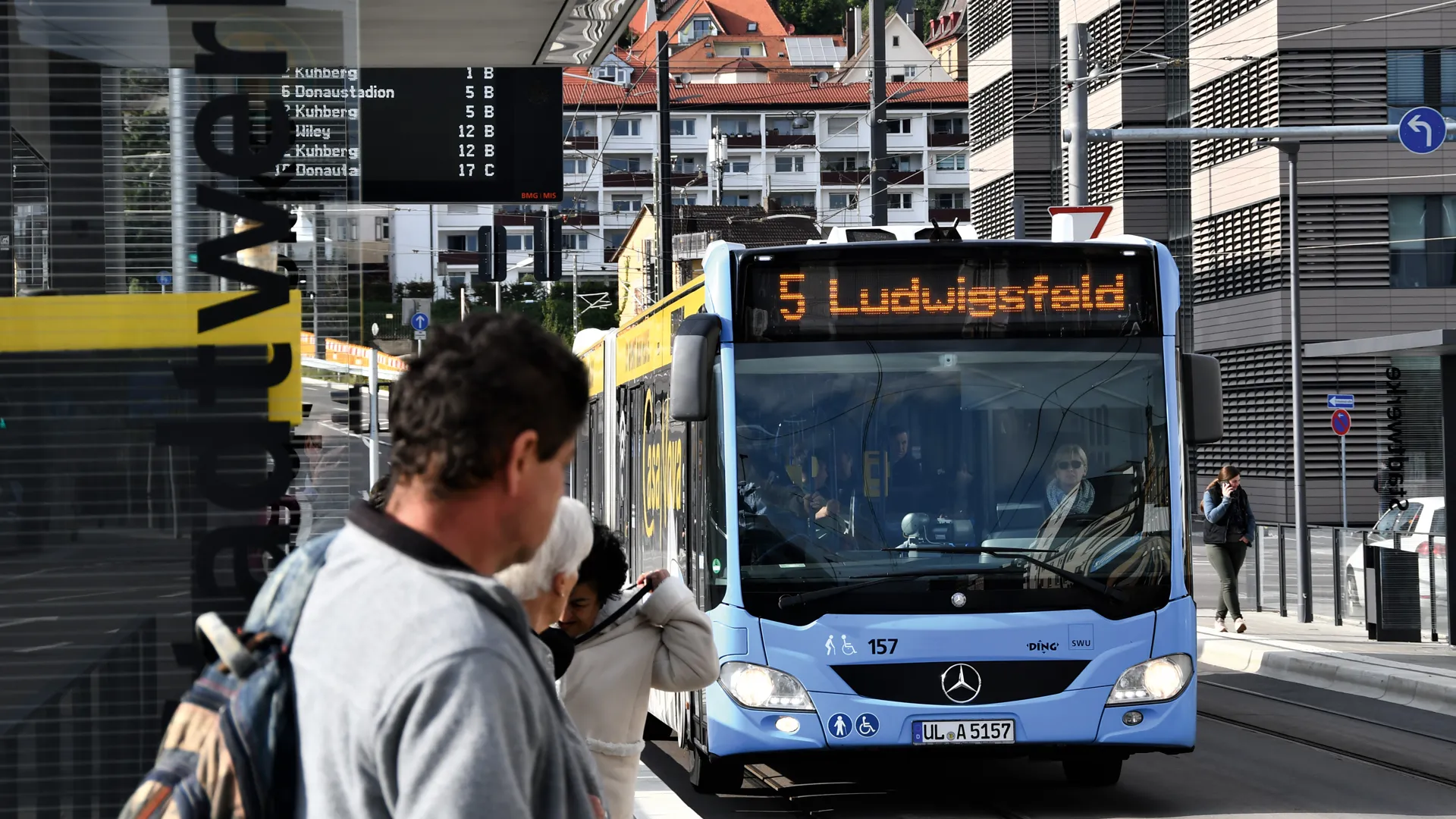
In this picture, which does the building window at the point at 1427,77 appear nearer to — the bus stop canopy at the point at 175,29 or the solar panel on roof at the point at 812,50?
the bus stop canopy at the point at 175,29

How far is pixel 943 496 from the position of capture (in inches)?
353

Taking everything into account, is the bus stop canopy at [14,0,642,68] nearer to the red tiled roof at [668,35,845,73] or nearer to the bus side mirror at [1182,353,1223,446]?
the bus side mirror at [1182,353,1223,446]

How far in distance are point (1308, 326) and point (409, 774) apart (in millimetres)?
41352

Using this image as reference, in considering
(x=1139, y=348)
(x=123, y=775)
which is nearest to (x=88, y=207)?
(x=123, y=775)

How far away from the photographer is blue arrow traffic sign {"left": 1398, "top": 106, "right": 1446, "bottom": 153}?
58.2ft

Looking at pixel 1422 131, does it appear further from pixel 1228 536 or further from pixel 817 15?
pixel 817 15

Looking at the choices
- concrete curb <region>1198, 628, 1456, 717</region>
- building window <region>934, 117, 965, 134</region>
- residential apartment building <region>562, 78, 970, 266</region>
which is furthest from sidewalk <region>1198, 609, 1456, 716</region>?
building window <region>934, 117, 965, 134</region>

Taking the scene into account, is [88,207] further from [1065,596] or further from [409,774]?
[1065,596]

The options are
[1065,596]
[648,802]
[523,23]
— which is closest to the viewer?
[648,802]

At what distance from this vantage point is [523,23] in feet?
32.2

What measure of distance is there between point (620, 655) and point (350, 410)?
0.95 metres

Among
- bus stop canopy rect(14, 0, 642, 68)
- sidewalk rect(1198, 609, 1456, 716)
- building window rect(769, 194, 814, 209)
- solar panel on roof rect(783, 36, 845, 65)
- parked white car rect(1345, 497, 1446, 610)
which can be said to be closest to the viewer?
bus stop canopy rect(14, 0, 642, 68)

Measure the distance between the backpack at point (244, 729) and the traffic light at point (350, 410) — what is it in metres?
2.28

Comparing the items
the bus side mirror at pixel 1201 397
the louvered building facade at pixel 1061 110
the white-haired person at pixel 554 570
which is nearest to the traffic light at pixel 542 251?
the louvered building facade at pixel 1061 110
